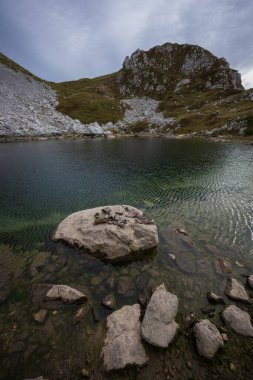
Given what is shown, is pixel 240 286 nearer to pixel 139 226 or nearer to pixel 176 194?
pixel 139 226

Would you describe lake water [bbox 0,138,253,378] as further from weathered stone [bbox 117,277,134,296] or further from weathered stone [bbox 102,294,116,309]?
weathered stone [bbox 102,294,116,309]

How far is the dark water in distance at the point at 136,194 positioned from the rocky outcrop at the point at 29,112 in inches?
2563

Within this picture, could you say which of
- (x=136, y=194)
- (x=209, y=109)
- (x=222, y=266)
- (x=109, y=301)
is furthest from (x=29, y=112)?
(x=222, y=266)

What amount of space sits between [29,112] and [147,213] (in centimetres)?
12668

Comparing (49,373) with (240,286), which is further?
(240,286)

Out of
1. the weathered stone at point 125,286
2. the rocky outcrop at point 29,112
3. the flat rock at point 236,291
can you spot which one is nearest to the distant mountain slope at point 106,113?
the rocky outcrop at point 29,112

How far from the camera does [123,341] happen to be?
991 cm

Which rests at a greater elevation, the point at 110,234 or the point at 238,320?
the point at 110,234

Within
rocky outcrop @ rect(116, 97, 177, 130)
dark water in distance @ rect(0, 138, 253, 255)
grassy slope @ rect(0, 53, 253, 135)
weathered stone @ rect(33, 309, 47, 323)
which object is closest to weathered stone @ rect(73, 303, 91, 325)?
weathered stone @ rect(33, 309, 47, 323)

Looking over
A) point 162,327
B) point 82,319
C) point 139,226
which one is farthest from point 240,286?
point 82,319

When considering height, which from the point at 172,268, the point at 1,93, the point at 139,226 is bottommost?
the point at 172,268

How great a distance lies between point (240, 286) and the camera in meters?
13.5

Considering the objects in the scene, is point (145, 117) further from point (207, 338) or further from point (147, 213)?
point (207, 338)

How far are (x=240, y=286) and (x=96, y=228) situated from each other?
39.0 ft
